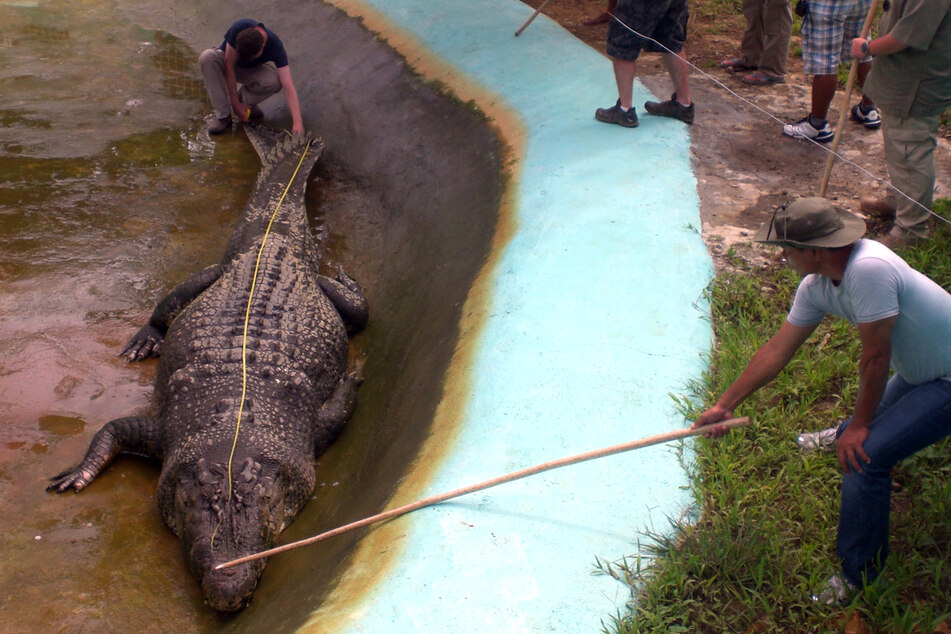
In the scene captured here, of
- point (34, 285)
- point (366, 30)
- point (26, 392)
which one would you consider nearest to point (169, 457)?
point (26, 392)

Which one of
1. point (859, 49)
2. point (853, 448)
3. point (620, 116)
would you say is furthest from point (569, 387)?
point (620, 116)

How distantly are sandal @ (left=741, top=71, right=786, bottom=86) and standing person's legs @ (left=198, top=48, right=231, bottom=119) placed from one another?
4192 mm

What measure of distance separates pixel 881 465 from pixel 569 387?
46.9 inches

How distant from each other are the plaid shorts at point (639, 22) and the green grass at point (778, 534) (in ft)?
7.32

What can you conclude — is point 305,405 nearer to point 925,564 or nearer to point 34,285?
point 34,285

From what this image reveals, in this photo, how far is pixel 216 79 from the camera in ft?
20.8

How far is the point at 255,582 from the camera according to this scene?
9.88ft

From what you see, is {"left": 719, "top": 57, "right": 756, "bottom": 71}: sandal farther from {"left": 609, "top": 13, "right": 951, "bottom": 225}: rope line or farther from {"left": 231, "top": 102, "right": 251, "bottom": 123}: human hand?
{"left": 231, "top": 102, "right": 251, "bottom": 123}: human hand

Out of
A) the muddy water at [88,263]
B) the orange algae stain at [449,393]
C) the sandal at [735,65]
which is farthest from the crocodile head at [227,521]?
the sandal at [735,65]

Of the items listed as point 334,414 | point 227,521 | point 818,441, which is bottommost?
point 334,414

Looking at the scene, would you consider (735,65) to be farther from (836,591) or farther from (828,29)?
(836,591)

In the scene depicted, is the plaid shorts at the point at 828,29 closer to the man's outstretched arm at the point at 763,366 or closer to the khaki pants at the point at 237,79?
the man's outstretched arm at the point at 763,366

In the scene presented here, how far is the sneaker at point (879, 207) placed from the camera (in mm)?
4156

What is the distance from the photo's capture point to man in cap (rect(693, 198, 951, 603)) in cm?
212
